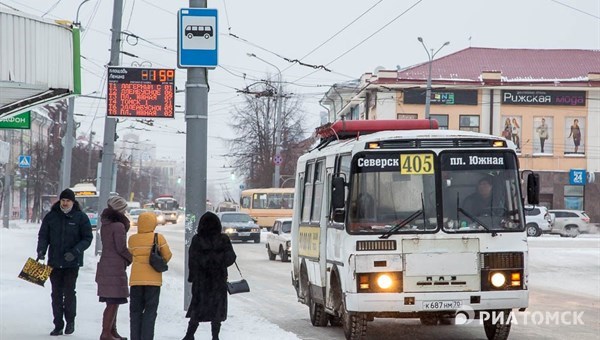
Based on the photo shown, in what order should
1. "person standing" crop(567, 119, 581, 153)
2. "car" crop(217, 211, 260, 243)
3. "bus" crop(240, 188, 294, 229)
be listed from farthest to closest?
"person standing" crop(567, 119, 581, 153) → "bus" crop(240, 188, 294, 229) → "car" crop(217, 211, 260, 243)

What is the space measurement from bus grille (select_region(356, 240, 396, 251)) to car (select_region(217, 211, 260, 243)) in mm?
34956

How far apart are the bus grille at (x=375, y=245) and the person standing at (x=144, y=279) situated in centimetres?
245

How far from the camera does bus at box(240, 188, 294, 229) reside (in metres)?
61.8

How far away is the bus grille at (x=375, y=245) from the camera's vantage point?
12766mm

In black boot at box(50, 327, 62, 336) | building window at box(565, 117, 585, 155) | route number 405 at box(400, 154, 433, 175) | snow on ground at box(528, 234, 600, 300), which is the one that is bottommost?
snow on ground at box(528, 234, 600, 300)

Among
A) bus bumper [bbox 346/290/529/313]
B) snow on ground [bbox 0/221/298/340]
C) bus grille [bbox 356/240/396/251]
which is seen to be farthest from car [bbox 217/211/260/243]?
bus bumper [bbox 346/290/529/313]

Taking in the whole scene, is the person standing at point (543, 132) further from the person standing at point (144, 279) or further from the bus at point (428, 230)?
the person standing at point (144, 279)

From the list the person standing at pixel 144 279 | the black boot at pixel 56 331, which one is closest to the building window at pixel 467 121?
the black boot at pixel 56 331

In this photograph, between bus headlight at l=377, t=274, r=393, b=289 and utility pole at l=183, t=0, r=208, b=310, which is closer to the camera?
bus headlight at l=377, t=274, r=393, b=289

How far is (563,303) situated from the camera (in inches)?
798

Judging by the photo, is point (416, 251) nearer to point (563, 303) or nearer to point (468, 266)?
point (468, 266)

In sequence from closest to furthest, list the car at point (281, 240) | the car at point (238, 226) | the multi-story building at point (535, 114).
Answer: the car at point (281, 240)
the car at point (238, 226)
the multi-story building at point (535, 114)

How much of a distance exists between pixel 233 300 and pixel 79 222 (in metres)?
A: 8.13

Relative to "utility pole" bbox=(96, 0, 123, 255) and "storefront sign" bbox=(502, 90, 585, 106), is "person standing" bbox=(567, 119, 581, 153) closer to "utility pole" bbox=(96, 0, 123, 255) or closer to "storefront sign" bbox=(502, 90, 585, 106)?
"storefront sign" bbox=(502, 90, 585, 106)
